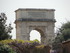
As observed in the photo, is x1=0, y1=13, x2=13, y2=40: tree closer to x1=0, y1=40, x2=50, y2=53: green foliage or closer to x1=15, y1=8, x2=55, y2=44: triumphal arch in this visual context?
x1=0, y1=40, x2=50, y2=53: green foliage

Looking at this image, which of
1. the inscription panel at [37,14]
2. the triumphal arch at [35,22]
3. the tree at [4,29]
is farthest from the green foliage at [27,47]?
the inscription panel at [37,14]

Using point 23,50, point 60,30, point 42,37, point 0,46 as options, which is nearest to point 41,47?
point 23,50

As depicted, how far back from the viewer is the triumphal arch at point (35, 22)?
2258 inches

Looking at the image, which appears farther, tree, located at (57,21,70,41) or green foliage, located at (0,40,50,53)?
tree, located at (57,21,70,41)

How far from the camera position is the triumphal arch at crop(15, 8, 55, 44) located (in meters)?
57.3

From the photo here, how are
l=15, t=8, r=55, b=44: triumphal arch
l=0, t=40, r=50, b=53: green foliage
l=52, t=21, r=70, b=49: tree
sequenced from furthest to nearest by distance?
l=15, t=8, r=55, b=44: triumphal arch < l=52, t=21, r=70, b=49: tree < l=0, t=40, r=50, b=53: green foliage

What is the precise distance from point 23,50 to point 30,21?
1820 centimetres

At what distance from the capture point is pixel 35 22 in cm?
5841

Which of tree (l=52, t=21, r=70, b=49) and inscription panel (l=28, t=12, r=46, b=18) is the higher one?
inscription panel (l=28, t=12, r=46, b=18)

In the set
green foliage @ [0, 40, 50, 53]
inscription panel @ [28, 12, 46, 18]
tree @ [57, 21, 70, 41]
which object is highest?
inscription panel @ [28, 12, 46, 18]

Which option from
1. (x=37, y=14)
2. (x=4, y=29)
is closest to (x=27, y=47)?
(x=4, y=29)

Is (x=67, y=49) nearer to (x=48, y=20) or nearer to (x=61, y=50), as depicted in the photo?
(x=61, y=50)

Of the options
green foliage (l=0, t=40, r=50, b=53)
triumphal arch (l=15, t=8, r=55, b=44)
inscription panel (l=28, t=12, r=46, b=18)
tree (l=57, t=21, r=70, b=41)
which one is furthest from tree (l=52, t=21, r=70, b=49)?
green foliage (l=0, t=40, r=50, b=53)

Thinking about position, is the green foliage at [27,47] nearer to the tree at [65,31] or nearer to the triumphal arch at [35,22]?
the tree at [65,31]
